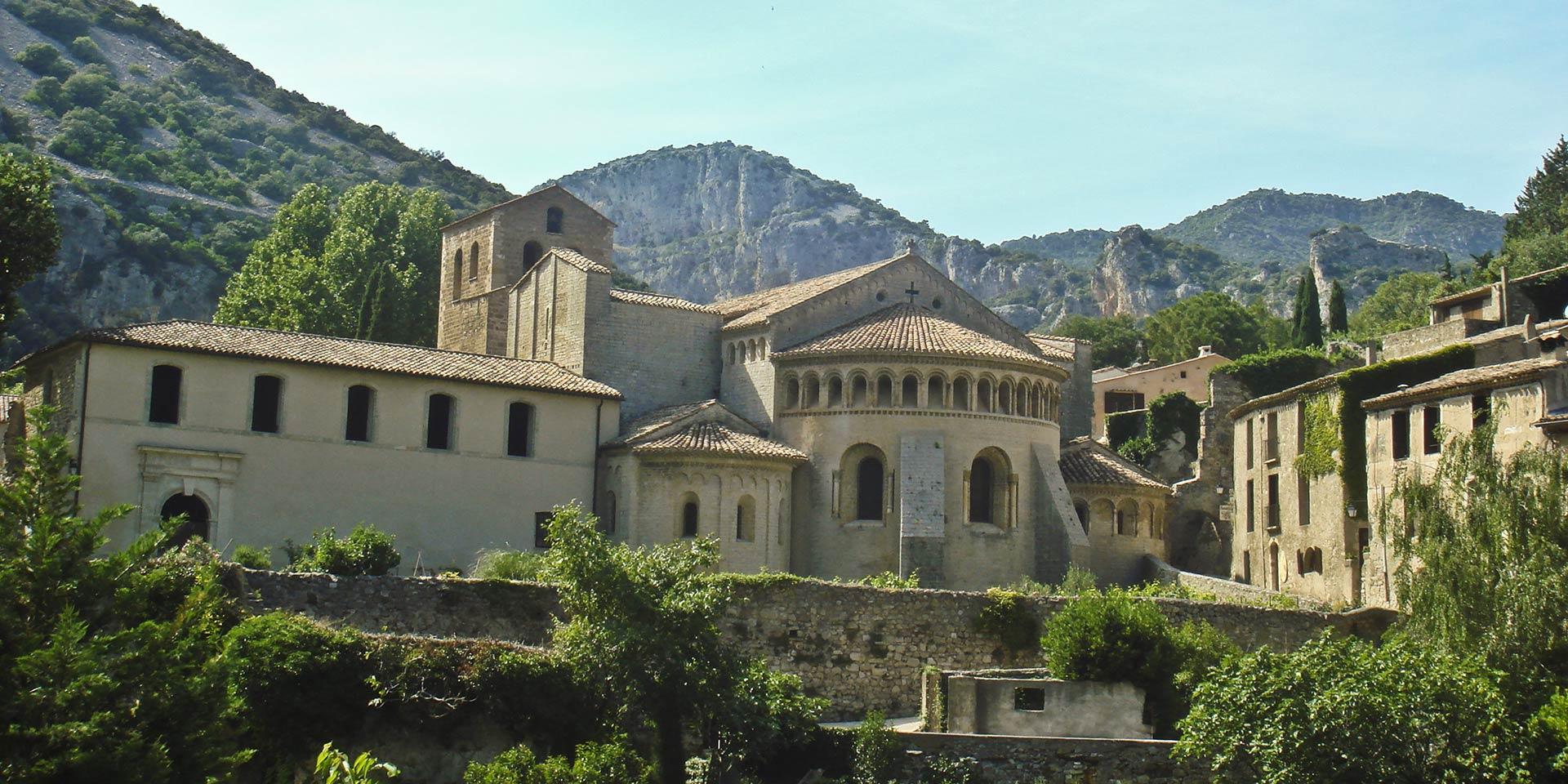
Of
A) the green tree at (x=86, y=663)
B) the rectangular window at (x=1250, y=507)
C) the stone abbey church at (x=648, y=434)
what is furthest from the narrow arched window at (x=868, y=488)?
the green tree at (x=86, y=663)

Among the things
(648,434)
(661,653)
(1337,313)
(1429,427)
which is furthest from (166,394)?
(1337,313)

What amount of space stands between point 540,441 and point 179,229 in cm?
7052

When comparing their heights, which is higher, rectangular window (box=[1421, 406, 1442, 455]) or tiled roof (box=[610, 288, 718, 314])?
tiled roof (box=[610, 288, 718, 314])

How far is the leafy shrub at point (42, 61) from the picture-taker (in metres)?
129

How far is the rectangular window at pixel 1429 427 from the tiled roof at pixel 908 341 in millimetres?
11240

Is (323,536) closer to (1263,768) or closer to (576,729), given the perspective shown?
(576,729)

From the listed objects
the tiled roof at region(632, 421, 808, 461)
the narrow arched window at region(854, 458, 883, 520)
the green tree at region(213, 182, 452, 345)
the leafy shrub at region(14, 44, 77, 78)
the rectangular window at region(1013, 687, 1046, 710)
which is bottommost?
the rectangular window at region(1013, 687, 1046, 710)

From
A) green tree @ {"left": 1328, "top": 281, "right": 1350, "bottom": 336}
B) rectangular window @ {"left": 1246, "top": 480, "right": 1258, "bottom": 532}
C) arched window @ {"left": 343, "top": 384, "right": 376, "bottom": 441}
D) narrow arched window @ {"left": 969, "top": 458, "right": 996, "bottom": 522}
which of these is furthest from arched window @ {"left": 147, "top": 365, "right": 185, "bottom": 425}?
green tree @ {"left": 1328, "top": 281, "right": 1350, "bottom": 336}

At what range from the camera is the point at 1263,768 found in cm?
2952

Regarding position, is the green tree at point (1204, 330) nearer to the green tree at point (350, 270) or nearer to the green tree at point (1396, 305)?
the green tree at point (1396, 305)

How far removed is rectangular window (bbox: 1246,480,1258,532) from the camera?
55.6m

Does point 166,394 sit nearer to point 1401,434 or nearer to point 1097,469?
point 1097,469

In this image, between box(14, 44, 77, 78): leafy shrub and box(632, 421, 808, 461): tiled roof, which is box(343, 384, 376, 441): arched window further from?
box(14, 44, 77, 78): leafy shrub

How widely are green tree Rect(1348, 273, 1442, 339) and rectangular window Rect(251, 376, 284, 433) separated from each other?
2424 inches
